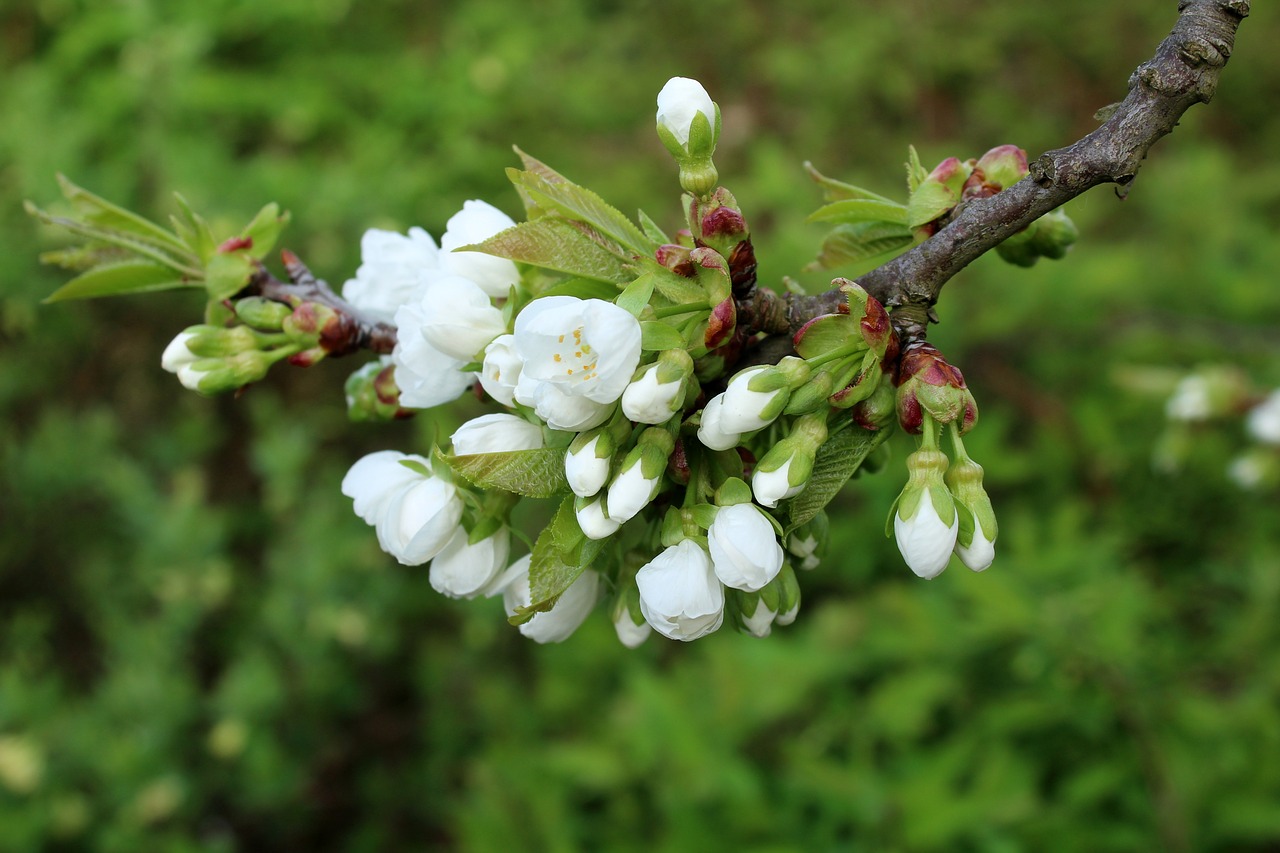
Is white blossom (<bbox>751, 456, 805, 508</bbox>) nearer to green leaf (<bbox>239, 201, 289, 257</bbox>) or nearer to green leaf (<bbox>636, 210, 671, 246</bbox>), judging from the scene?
green leaf (<bbox>636, 210, 671, 246</bbox>)

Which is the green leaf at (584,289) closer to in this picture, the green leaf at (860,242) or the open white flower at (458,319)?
the open white flower at (458,319)

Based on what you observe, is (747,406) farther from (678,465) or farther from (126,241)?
(126,241)

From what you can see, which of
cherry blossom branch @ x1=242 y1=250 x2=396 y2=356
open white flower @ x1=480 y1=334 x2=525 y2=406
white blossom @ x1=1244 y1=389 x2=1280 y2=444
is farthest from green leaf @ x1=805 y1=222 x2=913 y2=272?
white blossom @ x1=1244 y1=389 x2=1280 y2=444

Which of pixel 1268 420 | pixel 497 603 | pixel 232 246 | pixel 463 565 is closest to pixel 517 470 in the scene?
pixel 463 565

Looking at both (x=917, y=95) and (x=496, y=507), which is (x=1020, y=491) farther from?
(x=496, y=507)

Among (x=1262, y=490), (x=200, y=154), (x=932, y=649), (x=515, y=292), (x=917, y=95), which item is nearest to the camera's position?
(x=515, y=292)

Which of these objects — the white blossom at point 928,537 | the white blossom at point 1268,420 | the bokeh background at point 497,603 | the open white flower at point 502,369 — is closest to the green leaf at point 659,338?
the open white flower at point 502,369

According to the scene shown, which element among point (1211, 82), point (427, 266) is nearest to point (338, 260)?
point (427, 266)
